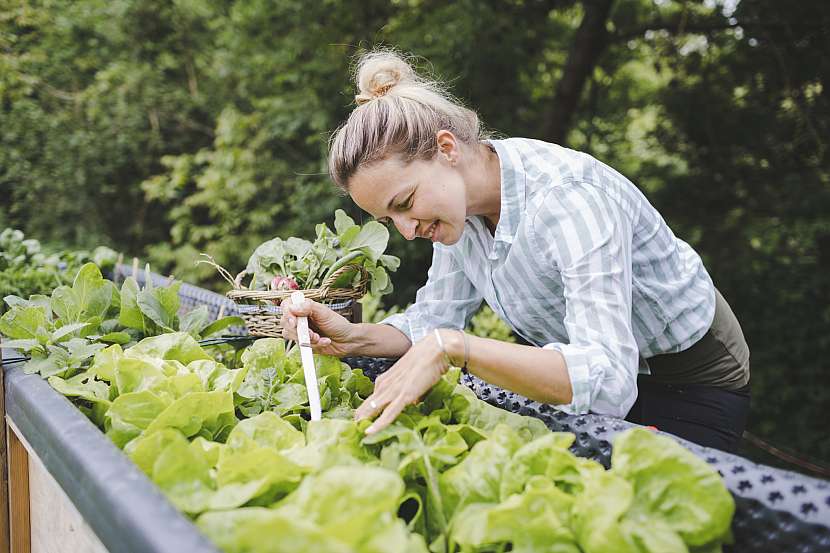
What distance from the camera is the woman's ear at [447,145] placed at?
1412 millimetres

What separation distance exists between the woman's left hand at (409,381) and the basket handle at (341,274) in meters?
0.50

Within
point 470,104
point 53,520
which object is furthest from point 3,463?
point 470,104

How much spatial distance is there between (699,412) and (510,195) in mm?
722

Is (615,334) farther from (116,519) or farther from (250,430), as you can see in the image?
(116,519)

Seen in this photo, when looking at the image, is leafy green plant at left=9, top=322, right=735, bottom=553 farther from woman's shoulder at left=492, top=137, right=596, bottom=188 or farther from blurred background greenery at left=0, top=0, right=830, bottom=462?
blurred background greenery at left=0, top=0, right=830, bottom=462

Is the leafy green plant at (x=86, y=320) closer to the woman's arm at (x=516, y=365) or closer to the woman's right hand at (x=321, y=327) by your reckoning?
the woman's right hand at (x=321, y=327)

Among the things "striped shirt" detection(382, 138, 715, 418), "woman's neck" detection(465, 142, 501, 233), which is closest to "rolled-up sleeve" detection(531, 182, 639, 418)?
"striped shirt" detection(382, 138, 715, 418)

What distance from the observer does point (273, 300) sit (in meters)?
1.65

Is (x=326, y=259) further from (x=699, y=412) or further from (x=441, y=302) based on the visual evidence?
(x=699, y=412)

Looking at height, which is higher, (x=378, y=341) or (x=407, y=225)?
(x=407, y=225)

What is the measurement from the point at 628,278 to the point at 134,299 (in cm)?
129

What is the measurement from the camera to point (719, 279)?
5156mm

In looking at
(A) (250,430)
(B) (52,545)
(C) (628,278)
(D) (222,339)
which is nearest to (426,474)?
(A) (250,430)

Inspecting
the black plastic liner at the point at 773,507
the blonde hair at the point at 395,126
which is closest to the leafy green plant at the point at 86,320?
the blonde hair at the point at 395,126
